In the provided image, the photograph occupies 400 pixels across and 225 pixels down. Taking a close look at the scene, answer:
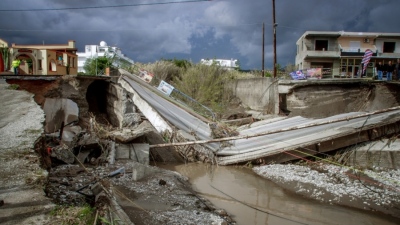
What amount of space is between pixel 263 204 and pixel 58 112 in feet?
21.1

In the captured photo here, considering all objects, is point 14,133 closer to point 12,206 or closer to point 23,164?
point 23,164

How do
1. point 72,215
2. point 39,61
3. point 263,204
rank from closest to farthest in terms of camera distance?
point 72,215
point 263,204
point 39,61

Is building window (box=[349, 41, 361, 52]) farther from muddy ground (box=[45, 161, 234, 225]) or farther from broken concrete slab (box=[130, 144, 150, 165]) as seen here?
muddy ground (box=[45, 161, 234, 225])

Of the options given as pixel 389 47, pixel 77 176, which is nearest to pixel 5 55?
pixel 77 176

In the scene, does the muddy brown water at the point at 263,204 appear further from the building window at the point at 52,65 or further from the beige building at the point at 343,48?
the beige building at the point at 343,48

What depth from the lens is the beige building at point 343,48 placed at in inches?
1380

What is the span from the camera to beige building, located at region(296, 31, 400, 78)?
1380 inches

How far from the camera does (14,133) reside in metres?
5.03

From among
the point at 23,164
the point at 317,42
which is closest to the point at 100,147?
the point at 23,164

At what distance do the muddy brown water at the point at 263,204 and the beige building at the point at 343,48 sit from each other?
1183 inches

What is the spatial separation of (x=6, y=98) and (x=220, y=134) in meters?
6.18

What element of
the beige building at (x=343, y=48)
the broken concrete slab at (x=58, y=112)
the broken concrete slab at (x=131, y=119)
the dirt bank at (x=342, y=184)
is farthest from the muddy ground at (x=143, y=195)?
the beige building at (x=343, y=48)

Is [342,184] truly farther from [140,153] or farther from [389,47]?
[389,47]

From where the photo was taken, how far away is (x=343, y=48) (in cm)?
3662
